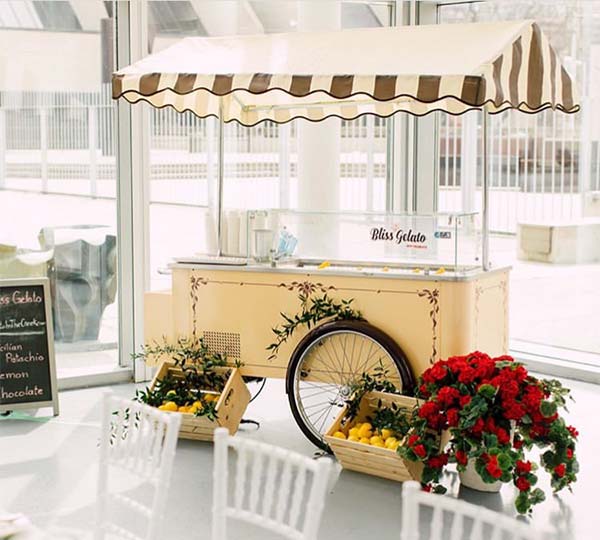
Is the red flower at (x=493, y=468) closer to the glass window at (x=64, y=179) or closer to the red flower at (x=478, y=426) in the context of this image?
the red flower at (x=478, y=426)

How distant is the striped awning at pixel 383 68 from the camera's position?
480 cm

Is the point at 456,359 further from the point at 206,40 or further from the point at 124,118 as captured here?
the point at 124,118

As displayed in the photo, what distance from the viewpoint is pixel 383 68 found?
16.3 ft

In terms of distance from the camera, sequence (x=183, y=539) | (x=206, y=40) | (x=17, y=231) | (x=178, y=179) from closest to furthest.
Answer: (x=183, y=539)
(x=206, y=40)
(x=17, y=231)
(x=178, y=179)

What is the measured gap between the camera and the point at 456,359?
475 cm

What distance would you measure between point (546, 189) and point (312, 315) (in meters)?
3.01

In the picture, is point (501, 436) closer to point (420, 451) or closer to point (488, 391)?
point (488, 391)

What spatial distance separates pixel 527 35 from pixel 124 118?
288 centimetres

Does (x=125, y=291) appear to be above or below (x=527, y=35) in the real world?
below

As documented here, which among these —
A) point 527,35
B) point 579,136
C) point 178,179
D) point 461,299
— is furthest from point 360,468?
point 579,136

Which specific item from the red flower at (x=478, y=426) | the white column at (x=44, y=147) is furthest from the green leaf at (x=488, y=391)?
the white column at (x=44, y=147)

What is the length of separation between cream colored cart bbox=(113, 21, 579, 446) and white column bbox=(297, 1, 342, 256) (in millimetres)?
1600

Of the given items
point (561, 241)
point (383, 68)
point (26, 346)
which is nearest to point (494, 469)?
point (383, 68)

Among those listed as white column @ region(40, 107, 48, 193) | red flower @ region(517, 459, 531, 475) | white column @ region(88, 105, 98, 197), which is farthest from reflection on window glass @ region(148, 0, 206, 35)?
red flower @ region(517, 459, 531, 475)
